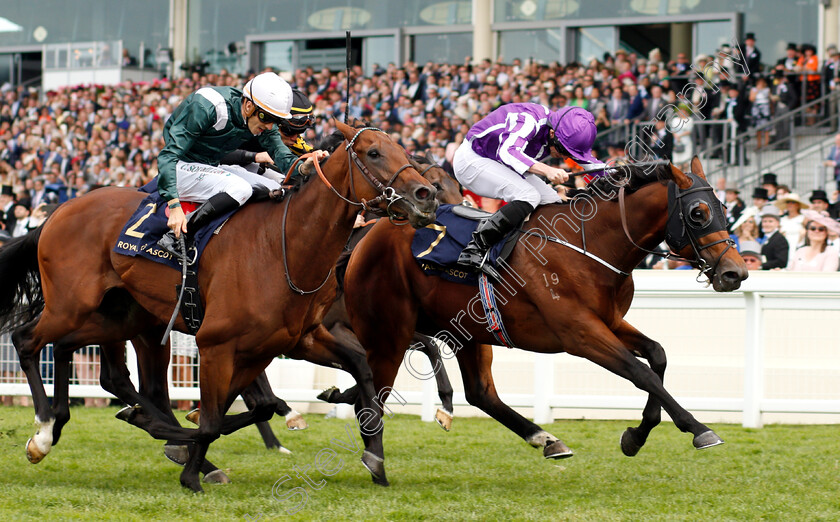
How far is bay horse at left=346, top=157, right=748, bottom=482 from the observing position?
5023 millimetres

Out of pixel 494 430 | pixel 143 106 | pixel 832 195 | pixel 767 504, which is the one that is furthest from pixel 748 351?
pixel 143 106

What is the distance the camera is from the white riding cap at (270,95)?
5.13m

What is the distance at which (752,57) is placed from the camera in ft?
45.5

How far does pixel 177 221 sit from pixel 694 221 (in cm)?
242

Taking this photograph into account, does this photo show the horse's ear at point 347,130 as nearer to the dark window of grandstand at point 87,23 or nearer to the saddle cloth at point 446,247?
the saddle cloth at point 446,247

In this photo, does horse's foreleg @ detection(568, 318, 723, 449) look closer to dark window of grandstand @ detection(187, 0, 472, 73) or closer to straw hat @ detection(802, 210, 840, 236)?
straw hat @ detection(802, 210, 840, 236)

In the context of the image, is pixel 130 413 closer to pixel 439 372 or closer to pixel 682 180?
pixel 439 372

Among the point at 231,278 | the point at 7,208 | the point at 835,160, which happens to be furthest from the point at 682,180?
the point at 7,208

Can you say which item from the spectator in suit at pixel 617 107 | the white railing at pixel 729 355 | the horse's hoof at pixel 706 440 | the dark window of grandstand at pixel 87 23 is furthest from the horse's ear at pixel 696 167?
the dark window of grandstand at pixel 87 23

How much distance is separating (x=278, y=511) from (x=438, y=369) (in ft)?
7.57

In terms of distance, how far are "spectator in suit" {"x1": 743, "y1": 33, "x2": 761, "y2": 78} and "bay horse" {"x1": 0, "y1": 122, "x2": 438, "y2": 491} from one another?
9.70 m

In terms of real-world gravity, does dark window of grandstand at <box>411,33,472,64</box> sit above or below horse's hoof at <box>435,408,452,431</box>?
above

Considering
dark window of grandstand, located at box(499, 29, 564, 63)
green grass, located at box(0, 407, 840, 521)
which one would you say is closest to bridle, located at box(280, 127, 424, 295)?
green grass, located at box(0, 407, 840, 521)

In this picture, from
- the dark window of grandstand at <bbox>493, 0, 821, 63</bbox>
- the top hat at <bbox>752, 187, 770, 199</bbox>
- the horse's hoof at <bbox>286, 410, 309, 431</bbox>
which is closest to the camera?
the horse's hoof at <bbox>286, 410, 309, 431</bbox>
